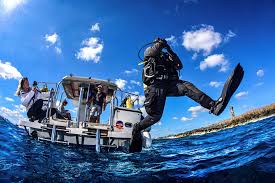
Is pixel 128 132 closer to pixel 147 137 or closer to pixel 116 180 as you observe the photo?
pixel 147 137

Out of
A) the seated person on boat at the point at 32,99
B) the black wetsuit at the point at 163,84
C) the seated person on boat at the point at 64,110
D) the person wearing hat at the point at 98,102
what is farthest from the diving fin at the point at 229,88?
the seated person on boat at the point at 64,110

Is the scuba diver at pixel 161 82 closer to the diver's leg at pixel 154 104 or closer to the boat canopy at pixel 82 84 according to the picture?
the diver's leg at pixel 154 104

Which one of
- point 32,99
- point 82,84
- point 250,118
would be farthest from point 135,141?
point 250,118

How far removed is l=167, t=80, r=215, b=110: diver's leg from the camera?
5.99 m

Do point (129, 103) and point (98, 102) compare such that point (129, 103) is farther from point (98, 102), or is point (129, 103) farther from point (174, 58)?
point (174, 58)

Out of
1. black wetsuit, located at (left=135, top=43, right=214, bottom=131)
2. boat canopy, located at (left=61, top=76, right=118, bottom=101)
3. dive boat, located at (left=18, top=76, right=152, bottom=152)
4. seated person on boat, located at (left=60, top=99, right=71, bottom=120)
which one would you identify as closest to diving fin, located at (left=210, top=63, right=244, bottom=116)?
black wetsuit, located at (left=135, top=43, right=214, bottom=131)

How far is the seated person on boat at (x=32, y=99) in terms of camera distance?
1088 centimetres

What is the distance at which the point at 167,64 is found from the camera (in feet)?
21.3

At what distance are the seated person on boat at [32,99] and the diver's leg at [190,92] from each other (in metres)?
6.77

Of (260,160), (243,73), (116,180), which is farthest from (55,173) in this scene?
(243,73)

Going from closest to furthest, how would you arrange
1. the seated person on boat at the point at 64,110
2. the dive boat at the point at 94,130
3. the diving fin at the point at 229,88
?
the diving fin at the point at 229,88 < the dive boat at the point at 94,130 < the seated person on boat at the point at 64,110

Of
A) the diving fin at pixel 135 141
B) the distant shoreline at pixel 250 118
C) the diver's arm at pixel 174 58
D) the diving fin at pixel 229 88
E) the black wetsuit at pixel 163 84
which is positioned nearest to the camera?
the diving fin at pixel 229 88

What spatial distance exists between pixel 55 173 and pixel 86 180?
82 centimetres

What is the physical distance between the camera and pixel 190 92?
6.13 meters
